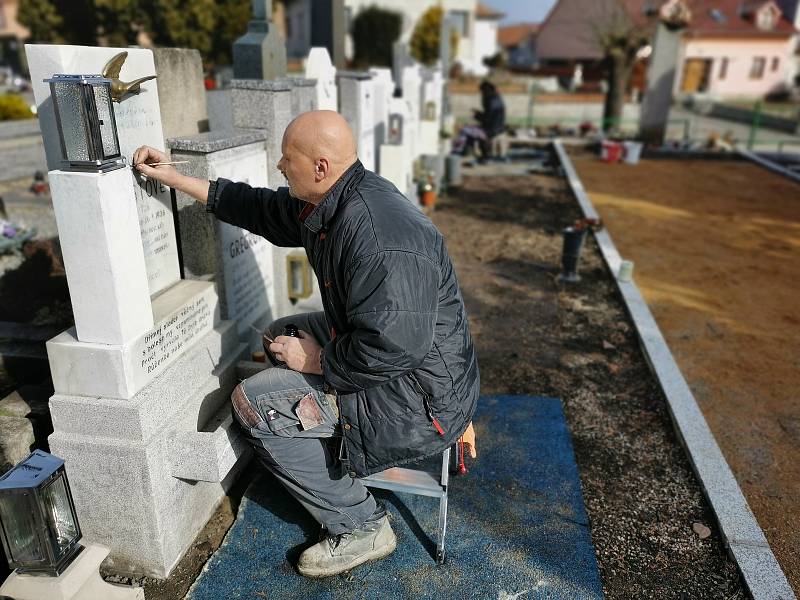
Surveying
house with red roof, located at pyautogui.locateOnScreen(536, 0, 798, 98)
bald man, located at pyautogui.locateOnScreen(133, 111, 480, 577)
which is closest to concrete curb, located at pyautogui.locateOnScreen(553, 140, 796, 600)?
bald man, located at pyautogui.locateOnScreen(133, 111, 480, 577)

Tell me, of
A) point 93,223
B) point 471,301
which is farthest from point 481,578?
point 471,301

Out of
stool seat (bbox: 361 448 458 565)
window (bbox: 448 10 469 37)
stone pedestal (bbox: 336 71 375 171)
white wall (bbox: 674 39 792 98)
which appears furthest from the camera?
white wall (bbox: 674 39 792 98)

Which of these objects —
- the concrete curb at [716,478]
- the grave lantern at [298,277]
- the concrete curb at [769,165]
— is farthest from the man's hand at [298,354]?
the concrete curb at [769,165]

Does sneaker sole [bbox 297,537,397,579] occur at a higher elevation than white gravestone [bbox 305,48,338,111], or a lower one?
lower

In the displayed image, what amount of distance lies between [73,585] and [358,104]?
598cm

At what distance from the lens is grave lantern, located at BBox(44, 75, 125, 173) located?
230 centimetres

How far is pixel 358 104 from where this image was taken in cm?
718

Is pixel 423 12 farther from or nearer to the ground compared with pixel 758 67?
farther from the ground

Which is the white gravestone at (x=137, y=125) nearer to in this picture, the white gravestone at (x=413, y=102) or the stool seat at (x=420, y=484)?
the stool seat at (x=420, y=484)

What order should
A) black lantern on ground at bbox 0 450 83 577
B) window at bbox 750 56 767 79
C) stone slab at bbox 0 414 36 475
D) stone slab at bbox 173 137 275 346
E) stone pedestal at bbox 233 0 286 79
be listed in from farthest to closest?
window at bbox 750 56 767 79
stone pedestal at bbox 233 0 286 79
stone slab at bbox 173 137 275 346
stone slab at bbox 0 414 36 475
black lantern on ground at bbox 0 450 83 577

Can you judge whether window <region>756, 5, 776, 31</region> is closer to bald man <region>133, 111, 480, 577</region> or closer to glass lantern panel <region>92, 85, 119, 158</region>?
bald man <region>133, 111, 480, 577</region>

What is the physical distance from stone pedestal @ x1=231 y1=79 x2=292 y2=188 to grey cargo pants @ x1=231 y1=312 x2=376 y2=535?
6.09ft

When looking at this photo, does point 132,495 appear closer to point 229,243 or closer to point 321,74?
point 229,243

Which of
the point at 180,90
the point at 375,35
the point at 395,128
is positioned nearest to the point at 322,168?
the point at 180,90
